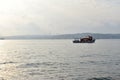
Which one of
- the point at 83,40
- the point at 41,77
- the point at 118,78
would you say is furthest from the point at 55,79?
the point at 83,40

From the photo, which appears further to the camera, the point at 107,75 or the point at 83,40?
the point at 83,40

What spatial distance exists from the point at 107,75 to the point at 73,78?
4866 mm

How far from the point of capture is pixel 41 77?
33875mm

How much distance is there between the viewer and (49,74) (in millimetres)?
36188

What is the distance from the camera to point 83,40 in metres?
188

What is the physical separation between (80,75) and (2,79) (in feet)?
32.5

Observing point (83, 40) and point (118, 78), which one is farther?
point (83, 40)

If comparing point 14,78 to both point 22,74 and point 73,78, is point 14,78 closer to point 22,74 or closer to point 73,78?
point 22,74

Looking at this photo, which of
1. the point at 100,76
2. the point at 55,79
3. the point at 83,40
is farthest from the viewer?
the point at 83,40

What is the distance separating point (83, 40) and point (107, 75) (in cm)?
15355

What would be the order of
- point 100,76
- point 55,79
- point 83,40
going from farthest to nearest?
1. point 83,40
2. point 100,76
3. point 55,79

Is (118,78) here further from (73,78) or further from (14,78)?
(14,78)

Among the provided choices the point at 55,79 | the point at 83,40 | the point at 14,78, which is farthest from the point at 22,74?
the point at 83,40

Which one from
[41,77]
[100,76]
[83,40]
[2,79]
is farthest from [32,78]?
[83,40]
